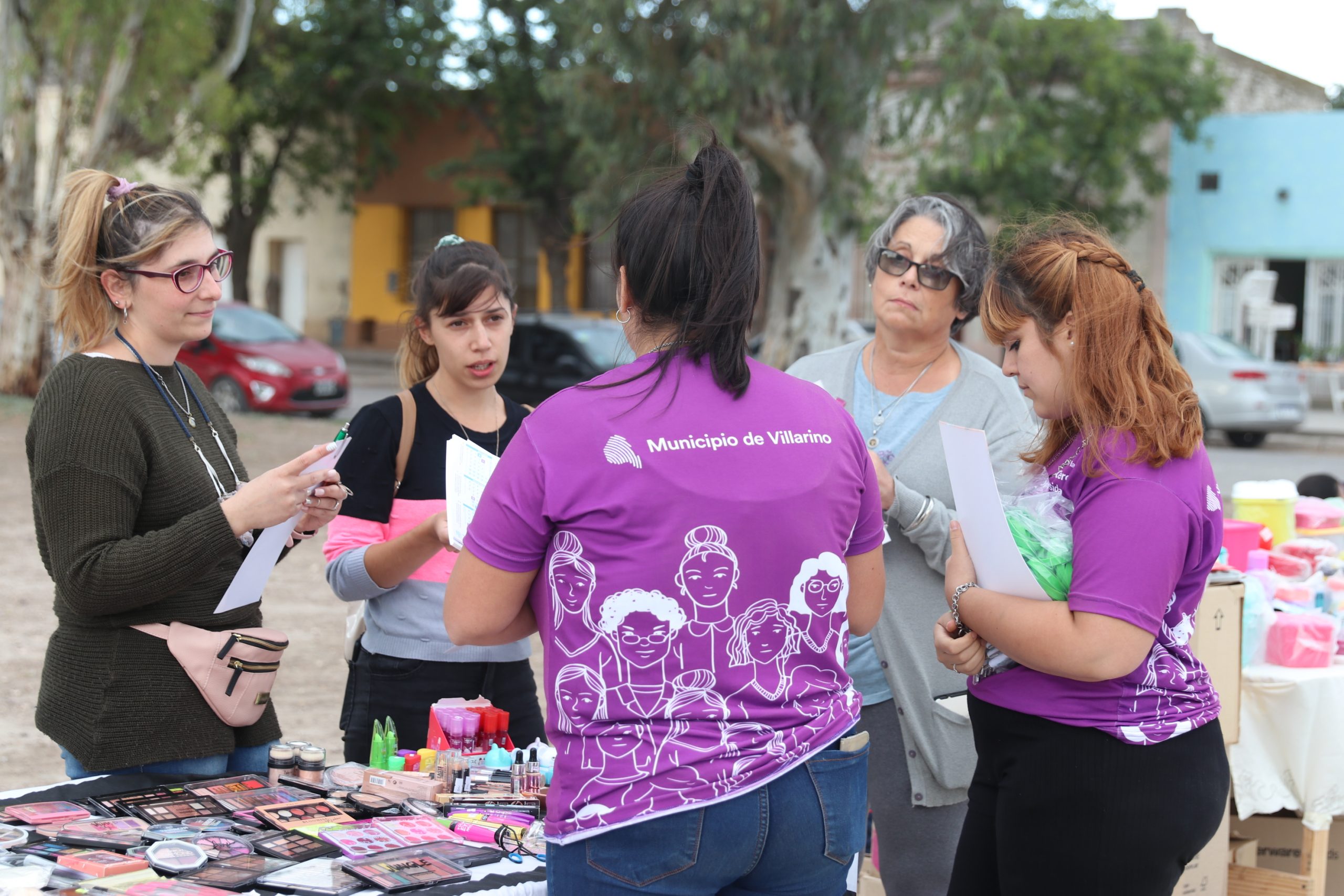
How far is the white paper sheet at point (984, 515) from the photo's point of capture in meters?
1.95

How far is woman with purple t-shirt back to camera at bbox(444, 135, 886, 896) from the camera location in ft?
5.23

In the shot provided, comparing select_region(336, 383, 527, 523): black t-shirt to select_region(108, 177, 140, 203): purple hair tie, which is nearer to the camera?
select_region(108, 177, 140, 203): purple hair tie

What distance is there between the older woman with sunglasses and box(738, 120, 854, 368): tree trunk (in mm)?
11354

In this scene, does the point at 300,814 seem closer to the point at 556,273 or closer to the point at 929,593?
the point at 929,593

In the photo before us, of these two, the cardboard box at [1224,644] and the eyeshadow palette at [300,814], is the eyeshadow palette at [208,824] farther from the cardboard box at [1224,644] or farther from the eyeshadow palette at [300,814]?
the cardboard box at [1224,644]

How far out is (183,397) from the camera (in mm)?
2439

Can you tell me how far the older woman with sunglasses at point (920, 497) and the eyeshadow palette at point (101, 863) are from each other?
1.50 m

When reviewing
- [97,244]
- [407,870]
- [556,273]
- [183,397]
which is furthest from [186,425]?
[556,273]

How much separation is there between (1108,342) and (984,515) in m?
0.34

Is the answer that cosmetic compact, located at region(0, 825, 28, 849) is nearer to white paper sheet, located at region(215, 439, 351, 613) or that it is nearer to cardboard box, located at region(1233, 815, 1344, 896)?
white paper sheet, located at region(215, 439, 351, 613)

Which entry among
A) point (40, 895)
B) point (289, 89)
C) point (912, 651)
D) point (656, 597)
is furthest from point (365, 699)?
point (289, 89)

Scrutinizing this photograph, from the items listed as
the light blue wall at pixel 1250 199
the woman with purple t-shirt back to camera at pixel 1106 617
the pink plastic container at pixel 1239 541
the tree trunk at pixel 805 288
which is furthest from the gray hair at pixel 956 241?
the light blue wall at pixel 1250 199

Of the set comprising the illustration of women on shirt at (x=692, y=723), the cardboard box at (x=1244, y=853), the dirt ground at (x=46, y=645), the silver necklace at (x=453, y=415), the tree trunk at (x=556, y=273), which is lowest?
the dirt ground at (x=46, y=645)

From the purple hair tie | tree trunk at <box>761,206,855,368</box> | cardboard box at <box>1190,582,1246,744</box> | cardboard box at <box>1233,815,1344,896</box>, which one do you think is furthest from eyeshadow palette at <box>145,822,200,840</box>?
tree trunk at <box>761,206,855,368</box>
